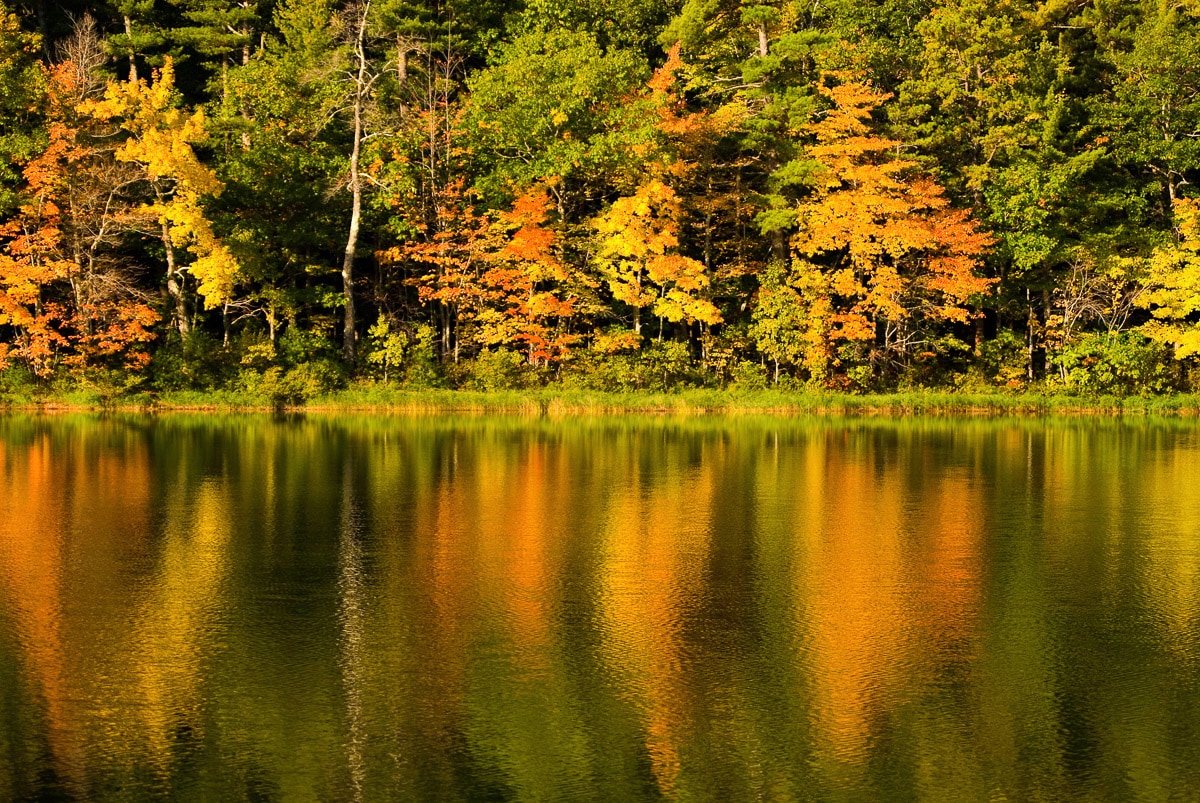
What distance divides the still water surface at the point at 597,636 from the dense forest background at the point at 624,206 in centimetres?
1977

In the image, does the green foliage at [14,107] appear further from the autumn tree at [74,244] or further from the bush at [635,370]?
the bush at [635,370]

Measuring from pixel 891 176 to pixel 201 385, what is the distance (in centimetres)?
2445

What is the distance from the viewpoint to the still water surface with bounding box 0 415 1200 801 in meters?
8.48

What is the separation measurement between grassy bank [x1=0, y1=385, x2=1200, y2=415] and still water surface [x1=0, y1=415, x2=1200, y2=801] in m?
17.3

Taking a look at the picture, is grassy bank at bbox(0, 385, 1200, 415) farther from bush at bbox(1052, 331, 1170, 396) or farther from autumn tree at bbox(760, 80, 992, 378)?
autumn tree at bbox(760, 80, 992, 378)

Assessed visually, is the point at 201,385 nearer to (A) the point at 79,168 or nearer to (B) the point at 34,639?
(A) the point at 79,168

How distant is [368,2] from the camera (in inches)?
1811

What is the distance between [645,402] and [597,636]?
29.7 m

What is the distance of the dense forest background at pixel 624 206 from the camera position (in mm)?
41312

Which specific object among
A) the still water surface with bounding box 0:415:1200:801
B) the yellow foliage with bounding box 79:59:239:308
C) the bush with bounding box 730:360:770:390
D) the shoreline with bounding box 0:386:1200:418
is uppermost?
the yellow foliage with bounding box 79:59:239:308

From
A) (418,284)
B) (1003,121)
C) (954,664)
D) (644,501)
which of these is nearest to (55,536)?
(644,501)

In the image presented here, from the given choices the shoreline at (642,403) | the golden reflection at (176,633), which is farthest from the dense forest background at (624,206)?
the golden reflection at (176,633)

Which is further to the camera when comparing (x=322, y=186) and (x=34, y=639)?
(x=322, y=186)

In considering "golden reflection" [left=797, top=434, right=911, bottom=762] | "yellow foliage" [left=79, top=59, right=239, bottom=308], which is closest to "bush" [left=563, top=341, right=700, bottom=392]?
"yellow foliage" [left=79, top=59, right=239, bottom=308]
